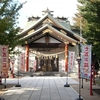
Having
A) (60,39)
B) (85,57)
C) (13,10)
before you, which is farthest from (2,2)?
(60,39)

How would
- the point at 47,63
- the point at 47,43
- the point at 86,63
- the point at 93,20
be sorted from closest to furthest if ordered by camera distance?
the point at 86,63 < the point at 93,20 < the point at 47,43 < the point at 47,63

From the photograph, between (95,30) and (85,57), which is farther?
(95,30)

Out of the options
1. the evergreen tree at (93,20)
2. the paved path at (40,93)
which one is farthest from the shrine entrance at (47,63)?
the evergreen tree at (93,20)

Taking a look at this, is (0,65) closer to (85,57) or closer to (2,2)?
(2,2)

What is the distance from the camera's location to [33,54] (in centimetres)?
3616

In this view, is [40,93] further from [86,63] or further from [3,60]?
[86,63]

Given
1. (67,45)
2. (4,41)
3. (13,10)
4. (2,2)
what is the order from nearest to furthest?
(2,2), (13,10), (4,41), (67,45)

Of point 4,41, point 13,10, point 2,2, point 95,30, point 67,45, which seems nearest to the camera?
point 2,2

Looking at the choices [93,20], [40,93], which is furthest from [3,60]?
[93,20]

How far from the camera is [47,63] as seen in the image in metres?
36.6

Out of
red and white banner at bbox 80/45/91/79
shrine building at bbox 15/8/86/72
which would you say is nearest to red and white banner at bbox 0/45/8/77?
red and white banner at bbox 80/45/91/79

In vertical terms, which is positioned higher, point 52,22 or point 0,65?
point 52,22

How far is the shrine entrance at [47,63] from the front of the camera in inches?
1430

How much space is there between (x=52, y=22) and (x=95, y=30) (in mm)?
19820
